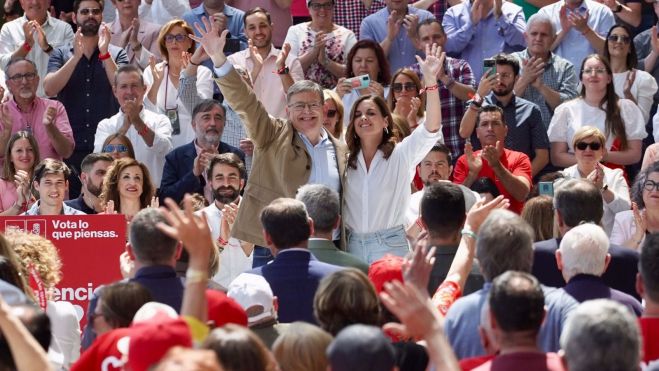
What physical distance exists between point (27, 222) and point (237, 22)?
17.9 ft

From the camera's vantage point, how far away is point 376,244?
8594 mm

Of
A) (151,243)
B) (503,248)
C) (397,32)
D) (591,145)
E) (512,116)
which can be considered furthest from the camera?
(397,32)

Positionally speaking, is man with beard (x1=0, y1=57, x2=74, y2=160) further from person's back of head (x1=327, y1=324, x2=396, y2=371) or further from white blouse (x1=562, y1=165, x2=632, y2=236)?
person's back of head (x1=327, y1=324, x2=396, y2=371)

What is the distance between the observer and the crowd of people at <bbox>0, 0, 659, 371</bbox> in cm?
493

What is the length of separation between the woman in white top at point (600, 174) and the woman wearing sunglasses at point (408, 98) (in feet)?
4.79

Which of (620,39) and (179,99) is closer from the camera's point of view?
(620,39)

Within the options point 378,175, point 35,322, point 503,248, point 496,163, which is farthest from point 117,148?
point 35,322

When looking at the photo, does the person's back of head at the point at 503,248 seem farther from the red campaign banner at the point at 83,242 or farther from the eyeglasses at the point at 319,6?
the eyeglasses at the point at 319,6

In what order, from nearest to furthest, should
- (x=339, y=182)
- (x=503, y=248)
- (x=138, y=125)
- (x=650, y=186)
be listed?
(x=503, y=248)
(x=339, y=182)
(x=650, y=186)
(x=138, y=125)

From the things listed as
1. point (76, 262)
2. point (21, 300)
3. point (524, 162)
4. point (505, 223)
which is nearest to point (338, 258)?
point (505, 223)

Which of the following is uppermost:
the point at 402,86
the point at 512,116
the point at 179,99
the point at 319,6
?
the point at 319,6

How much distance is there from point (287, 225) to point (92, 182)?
14.9ft

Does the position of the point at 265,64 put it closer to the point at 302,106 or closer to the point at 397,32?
the point at 397,32

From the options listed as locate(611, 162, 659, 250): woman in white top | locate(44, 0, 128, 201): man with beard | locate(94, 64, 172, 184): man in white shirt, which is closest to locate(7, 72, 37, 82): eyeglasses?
locate(44, 0, 128, 201): man with beard
